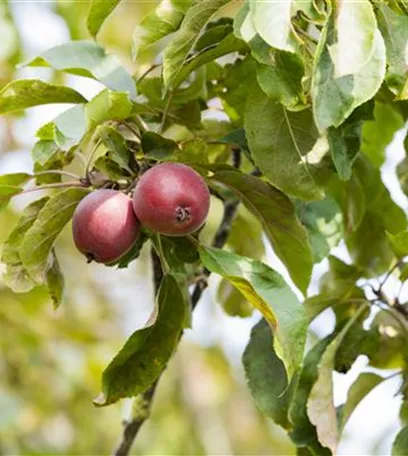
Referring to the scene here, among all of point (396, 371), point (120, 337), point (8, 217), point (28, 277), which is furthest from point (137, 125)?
point (120, 337)

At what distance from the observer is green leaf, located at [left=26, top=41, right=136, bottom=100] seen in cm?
157

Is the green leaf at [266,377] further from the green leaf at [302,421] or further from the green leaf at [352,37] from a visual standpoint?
the green leaf at [352,37]

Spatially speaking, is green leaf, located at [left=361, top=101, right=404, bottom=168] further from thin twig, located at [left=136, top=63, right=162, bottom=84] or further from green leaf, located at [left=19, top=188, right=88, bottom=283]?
green leaf, located at [left=19, top=188, right=88, bottom=283]

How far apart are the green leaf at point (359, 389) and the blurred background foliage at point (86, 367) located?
4.95 ft

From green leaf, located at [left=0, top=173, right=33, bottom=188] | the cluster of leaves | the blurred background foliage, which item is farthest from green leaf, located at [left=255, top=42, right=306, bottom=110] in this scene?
the blurred background foliage

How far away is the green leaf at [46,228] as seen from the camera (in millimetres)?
1449

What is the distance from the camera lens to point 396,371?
1732mm

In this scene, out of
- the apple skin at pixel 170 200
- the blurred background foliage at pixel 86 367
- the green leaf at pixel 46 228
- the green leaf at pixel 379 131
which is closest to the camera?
the apple skin at pixel 170 200

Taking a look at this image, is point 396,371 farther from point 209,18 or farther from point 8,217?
point 8,217

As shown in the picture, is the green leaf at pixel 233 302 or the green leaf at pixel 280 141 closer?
the green leaf at pixel 280 141

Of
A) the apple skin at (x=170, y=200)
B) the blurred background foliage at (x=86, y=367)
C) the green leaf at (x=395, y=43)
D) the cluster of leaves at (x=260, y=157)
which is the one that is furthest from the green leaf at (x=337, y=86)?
the blurred background foliage at (x=86, y=367)

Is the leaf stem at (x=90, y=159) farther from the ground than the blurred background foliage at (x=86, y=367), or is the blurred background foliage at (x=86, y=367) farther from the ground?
the leaf stem at (x=90, y=159)

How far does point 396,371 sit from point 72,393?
2.16 metres

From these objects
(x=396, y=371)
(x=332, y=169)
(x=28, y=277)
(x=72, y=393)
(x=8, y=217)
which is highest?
(x=332, y=169)
